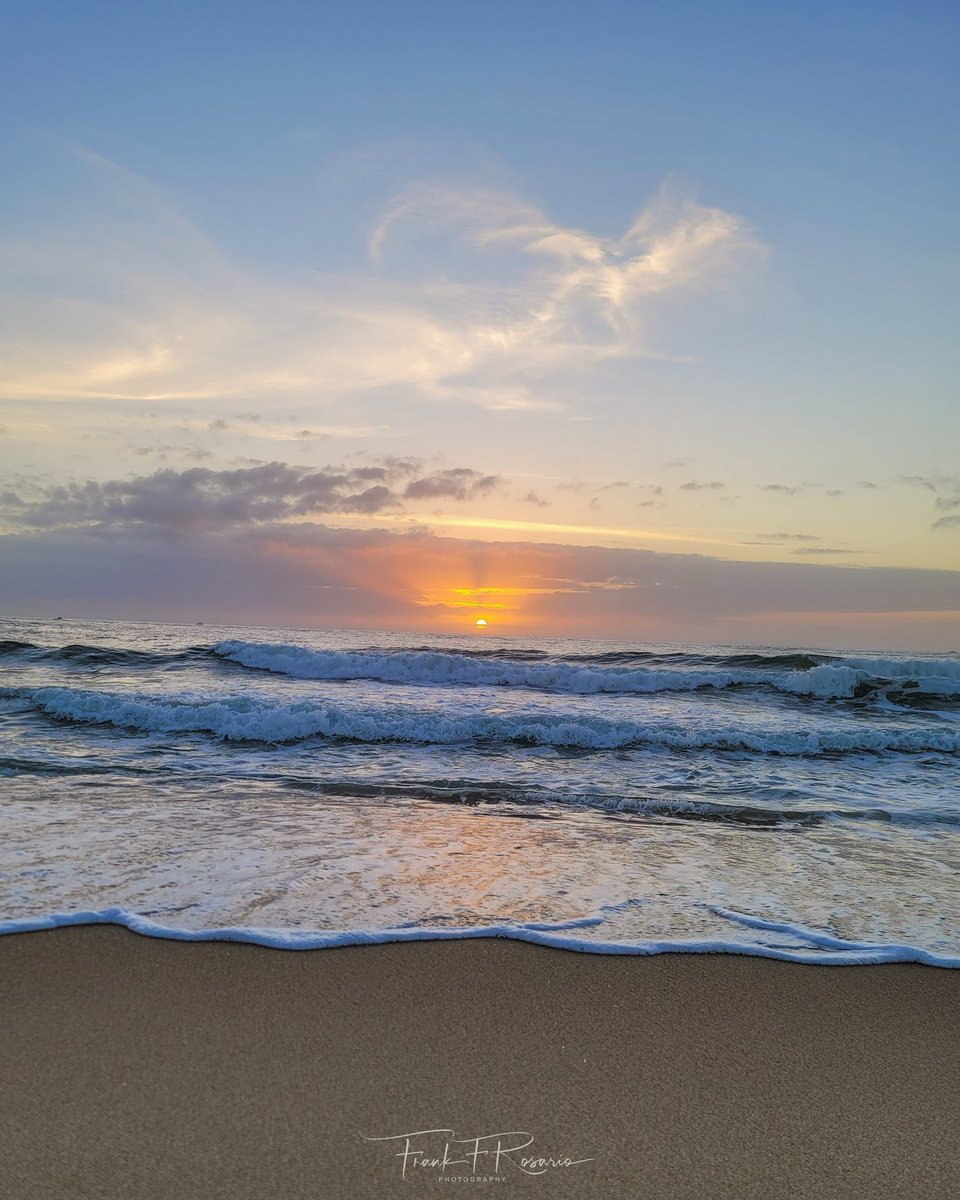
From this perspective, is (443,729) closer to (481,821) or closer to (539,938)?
(481,821)

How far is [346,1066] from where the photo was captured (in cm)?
291

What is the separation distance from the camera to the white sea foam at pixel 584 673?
69.3 ft

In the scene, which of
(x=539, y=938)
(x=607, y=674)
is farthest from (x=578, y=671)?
(x=539, y=938)

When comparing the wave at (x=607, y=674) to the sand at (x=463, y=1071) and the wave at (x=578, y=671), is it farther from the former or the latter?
the sand at (x=463, y=1071)

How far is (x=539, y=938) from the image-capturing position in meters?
4.24

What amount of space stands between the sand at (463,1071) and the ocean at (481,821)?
0.38 m

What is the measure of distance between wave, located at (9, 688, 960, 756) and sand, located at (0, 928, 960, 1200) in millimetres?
8145

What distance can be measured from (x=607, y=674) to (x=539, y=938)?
58.5 ft

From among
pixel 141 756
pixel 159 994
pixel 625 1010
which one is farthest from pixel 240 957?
pixel 141 756

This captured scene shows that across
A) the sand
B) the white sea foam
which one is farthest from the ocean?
the white sea foam

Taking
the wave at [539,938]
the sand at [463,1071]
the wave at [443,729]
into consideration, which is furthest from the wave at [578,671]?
the sand at [463,1071]

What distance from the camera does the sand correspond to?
2367mm

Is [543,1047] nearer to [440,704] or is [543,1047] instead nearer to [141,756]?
[141,756]

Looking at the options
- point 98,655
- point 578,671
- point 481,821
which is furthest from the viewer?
point 98,655
